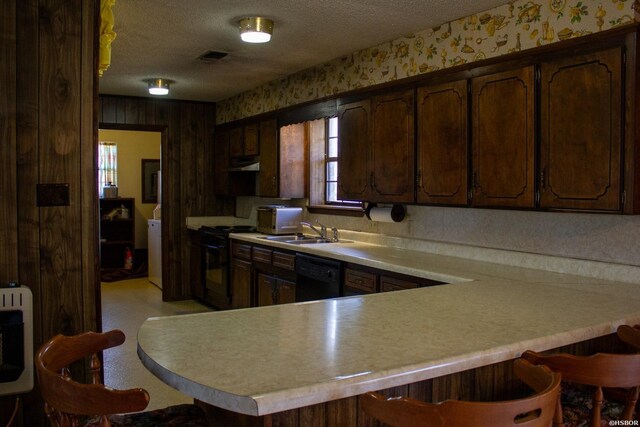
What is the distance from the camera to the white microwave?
5.24 metres

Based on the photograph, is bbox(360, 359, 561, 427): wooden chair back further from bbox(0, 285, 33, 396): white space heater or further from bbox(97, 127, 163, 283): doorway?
bbox(97, 127, 163, 283): doorway

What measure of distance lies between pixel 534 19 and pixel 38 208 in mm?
2645

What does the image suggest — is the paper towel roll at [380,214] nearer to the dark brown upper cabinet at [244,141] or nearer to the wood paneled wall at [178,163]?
the dark brown upper cabinet at [244,141]

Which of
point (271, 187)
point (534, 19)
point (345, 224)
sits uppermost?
point (534, 19)

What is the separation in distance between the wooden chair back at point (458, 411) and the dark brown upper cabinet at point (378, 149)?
8.01ft

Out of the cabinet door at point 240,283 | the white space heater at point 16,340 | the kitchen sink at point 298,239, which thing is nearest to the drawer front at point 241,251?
the cabinet door at point 240,283

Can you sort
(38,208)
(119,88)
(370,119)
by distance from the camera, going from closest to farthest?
1. (38,208)
2. (370,119)
3. (119,88)

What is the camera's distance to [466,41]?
3219 mm

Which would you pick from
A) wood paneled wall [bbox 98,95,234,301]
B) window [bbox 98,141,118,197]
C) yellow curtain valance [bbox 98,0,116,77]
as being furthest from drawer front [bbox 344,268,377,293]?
window [bbox 98,141,118,197]

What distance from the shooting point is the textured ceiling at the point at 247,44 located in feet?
10.3

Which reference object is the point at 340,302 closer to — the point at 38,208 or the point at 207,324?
the point at 207,324

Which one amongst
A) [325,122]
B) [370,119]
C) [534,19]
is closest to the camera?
[534,19]

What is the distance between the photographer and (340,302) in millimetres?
2113

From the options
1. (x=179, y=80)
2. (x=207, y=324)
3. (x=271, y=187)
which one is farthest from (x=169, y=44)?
(x=207, y=324)
